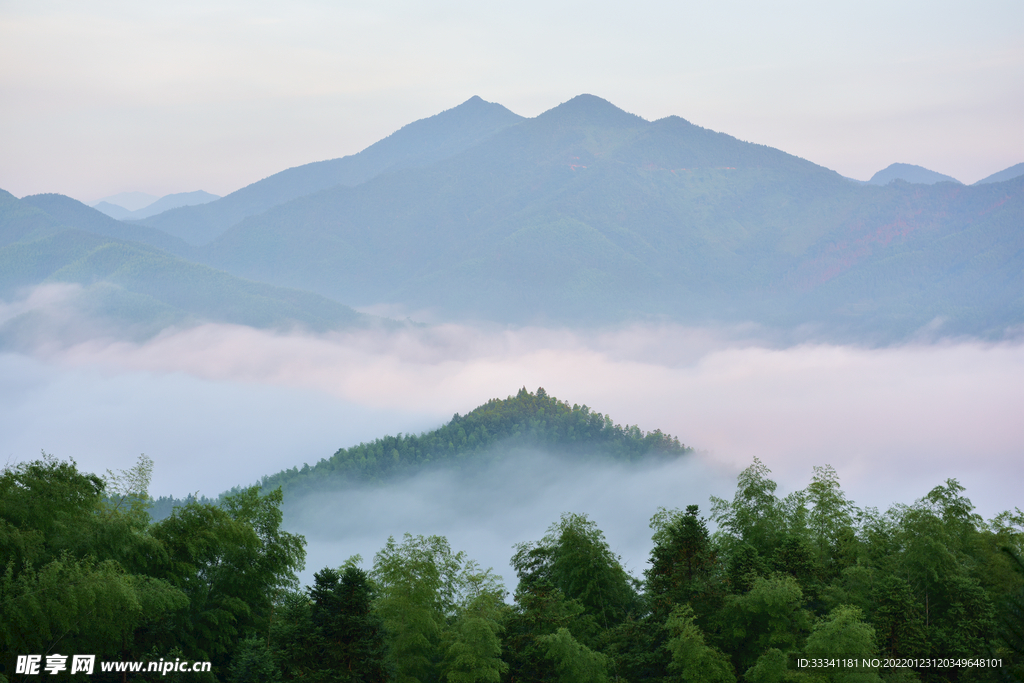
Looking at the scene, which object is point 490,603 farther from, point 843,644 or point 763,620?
point 843,644

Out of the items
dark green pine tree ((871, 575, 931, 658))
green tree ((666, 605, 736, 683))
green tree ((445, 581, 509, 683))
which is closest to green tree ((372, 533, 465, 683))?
green tree ((445, 581, 509, 683))

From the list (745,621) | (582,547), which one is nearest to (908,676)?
(745,621)

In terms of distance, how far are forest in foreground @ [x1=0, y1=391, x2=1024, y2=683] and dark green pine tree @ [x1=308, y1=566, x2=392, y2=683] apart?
0.31 ft

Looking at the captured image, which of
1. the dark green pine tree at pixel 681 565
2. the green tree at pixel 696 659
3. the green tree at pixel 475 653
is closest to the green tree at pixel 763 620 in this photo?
the green tree at pixel 696 659

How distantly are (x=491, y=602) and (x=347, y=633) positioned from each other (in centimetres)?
1369

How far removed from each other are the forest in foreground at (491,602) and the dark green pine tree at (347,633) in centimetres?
9

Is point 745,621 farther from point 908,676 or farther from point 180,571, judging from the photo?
point 180,571

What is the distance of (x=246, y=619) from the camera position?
145ft

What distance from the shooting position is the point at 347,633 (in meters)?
40.4

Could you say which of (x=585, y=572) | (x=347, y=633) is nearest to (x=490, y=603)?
(x=585, y=572)

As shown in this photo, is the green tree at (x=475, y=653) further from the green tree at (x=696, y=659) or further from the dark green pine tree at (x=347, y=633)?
the green tree at (x=696, y=659)

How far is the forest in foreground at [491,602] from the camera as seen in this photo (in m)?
34.8

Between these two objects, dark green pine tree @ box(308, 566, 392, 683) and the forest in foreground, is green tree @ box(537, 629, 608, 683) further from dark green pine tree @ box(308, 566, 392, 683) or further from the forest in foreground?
dark green pine tree @ box(308, 566, 392, 683)

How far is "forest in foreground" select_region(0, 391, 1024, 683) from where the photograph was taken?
34.8 m
